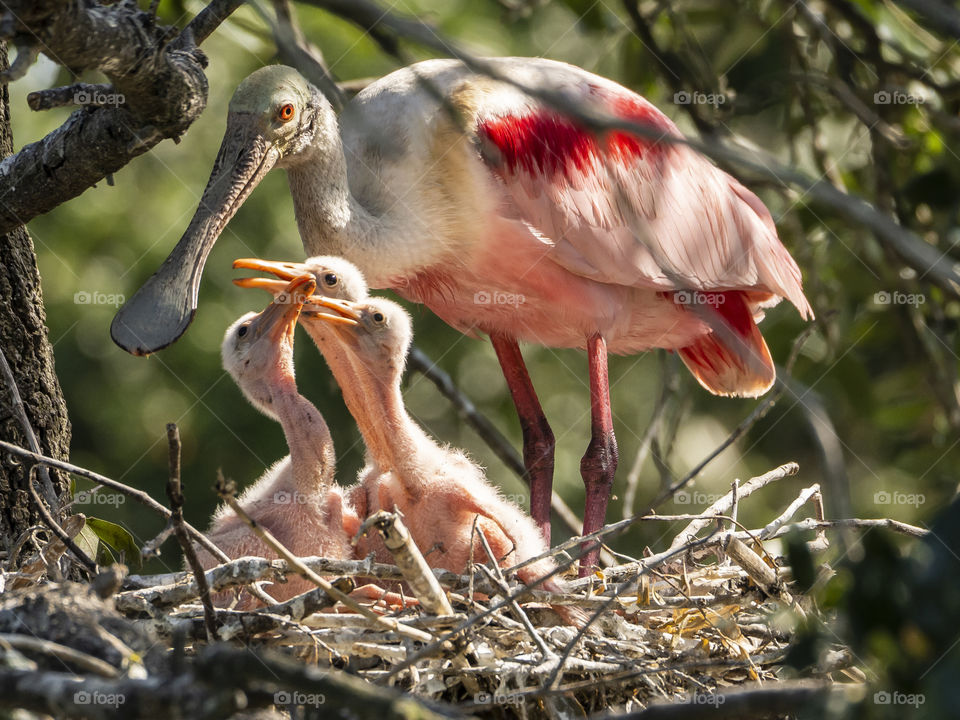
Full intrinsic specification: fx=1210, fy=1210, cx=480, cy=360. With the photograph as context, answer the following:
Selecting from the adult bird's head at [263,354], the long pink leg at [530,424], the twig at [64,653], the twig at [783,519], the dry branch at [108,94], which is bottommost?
the long pink leg at [530,424]

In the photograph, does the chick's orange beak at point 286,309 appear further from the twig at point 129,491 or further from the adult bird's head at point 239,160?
the twig at point 129,491

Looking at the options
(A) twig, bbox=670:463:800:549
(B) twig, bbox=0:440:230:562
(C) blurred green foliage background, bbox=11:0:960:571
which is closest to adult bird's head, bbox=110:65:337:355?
(C) blurred green foliage background, bbox=11:0:960:571

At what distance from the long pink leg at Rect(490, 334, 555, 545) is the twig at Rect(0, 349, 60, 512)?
6.53 feet

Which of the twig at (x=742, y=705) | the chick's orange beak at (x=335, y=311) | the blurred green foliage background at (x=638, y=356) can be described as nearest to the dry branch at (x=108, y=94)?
the chick's orange beak at (x=335, y=311)

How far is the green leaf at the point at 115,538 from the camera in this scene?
11.7ft

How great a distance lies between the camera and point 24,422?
3.43m

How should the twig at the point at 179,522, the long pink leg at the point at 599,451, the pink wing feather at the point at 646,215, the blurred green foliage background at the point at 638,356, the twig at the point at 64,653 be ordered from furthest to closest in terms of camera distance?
the blurred green foliage background at the point at 638,356
the long pink leg at the point at 599,451
the pink wing feather at the point at 646,215
the twig at the point at 179,522
the twig at the point at 64,653

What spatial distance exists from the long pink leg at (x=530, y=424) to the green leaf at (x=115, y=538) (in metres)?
1.77

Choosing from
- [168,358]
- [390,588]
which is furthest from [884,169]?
[168,358]

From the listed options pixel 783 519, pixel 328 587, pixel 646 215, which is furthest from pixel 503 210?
pixel 328 587

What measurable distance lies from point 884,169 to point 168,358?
4756mm

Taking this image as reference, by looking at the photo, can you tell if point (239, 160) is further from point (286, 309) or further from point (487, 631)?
point (487, 631)

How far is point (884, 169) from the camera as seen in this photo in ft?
15.8

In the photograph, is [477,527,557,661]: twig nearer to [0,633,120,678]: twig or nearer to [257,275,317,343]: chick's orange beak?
[0,633,120,678]: twig
